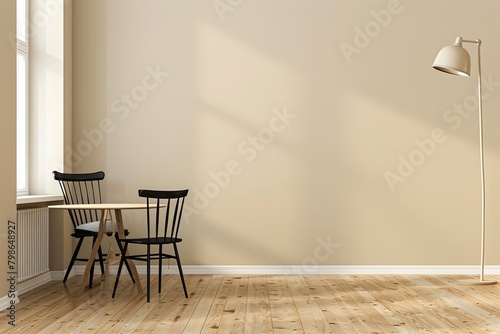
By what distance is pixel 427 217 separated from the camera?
19.1 feet

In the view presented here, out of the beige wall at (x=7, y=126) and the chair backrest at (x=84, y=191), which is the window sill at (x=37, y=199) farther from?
the beige wall at (x=7, y=126)

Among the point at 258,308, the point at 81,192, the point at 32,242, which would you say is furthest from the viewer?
the point at 81,192

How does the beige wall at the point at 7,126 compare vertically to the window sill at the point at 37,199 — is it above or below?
above

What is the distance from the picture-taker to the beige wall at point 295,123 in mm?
5820

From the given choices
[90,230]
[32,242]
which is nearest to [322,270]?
[90,230]

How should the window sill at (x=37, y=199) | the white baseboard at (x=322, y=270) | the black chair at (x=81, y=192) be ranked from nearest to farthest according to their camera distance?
1. the window sill at (x=37, y=199)
2. the black chair at (x=81, y=192)
3. the white baseboard at (x=322, y=270)

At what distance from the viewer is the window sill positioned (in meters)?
4.82

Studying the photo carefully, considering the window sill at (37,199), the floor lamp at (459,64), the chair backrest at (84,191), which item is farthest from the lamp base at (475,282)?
the window sill at (37,199)

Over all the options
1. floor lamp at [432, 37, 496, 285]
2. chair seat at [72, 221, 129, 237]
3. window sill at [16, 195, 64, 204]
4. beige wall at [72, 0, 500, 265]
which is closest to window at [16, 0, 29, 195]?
window sill at [16, 195, 64, 204]

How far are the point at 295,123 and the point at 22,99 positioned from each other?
2.39 m

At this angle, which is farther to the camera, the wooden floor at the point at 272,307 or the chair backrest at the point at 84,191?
the chair backrest at the point at 84,191

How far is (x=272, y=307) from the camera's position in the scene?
4.29 meters

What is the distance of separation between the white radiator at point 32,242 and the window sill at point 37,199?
0.30ft

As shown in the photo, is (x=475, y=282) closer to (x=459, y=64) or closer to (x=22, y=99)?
(x=459, y=64)
